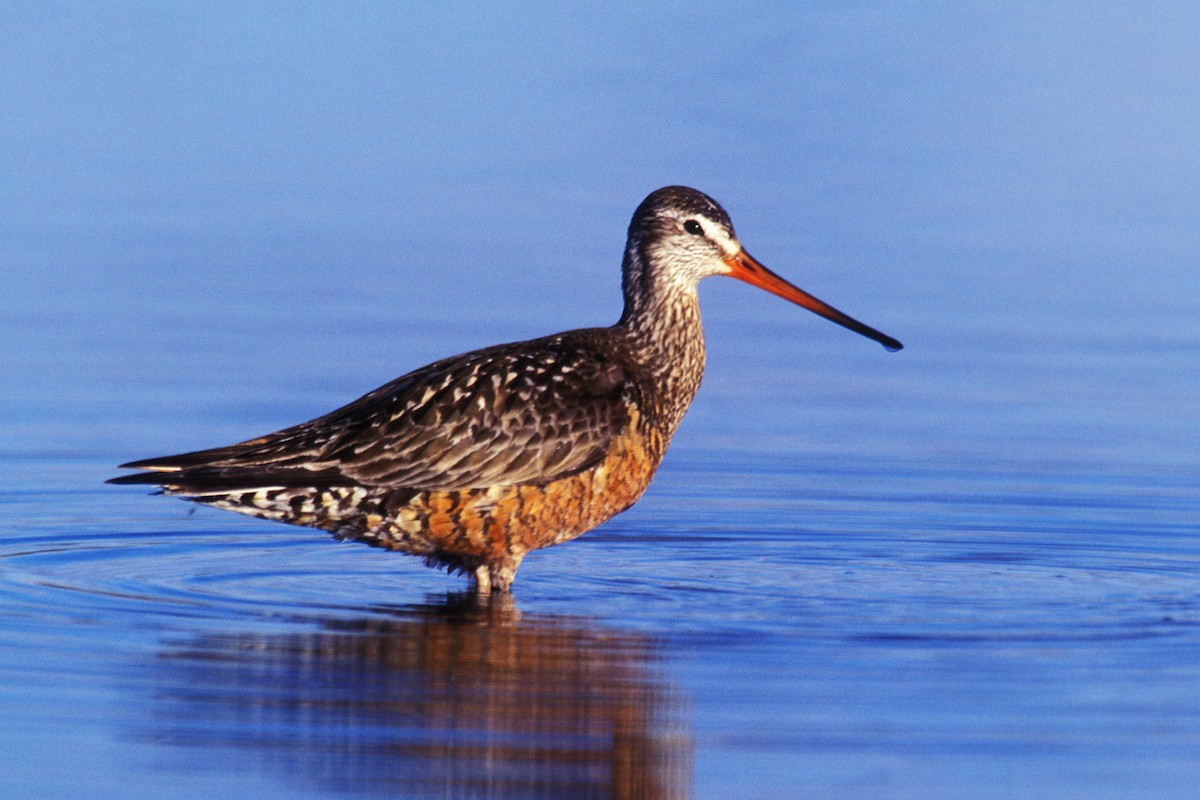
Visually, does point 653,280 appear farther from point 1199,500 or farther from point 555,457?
point 1199,500

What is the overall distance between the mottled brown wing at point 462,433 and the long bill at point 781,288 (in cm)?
110

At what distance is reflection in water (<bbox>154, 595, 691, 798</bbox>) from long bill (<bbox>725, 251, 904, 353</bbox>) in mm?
2282

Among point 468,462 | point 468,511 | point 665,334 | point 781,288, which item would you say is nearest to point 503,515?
point 468,511

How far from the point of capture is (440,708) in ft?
24.0

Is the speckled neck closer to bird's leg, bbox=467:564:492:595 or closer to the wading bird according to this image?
the wading bird

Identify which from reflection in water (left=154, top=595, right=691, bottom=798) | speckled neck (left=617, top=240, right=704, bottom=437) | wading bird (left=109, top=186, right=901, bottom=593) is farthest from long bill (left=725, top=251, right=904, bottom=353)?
reflection in water (left=154, top=595, right=691, bottom=798)

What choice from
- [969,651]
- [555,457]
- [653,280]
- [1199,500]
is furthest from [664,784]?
[1199,500]

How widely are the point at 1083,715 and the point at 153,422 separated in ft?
21.2

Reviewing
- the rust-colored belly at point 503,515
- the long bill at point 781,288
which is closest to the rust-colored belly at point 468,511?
the rust-colored belly at point 503,515

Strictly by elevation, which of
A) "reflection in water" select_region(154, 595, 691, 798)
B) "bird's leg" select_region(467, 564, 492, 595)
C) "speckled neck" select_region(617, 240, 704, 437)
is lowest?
"reflection in water" select_region(154, 595, 691, 798)

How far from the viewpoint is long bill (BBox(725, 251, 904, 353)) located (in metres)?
10.4

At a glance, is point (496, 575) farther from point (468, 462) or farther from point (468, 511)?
point (468, 462)

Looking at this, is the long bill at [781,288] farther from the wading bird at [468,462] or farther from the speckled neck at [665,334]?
the wading bird at [468,462]

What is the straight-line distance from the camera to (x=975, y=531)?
35.3ft
